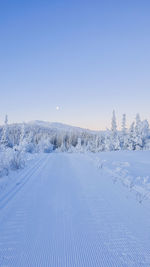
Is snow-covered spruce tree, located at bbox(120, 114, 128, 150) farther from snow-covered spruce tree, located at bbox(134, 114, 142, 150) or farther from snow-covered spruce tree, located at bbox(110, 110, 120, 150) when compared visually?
snow-covered spruce tree, located at bbox(134, 114, 142, 150)

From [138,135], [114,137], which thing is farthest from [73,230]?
[114,137]

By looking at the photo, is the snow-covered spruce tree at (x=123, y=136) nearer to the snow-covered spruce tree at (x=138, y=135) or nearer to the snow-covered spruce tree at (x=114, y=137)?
the snow-covered spruce tree at (x=114, y=137)

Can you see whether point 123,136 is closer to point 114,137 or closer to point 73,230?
point 114,137

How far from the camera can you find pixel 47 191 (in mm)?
6098

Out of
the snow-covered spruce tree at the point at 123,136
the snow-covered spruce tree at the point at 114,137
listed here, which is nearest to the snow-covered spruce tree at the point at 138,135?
the snow-covered spruce tree at the point at 123,136

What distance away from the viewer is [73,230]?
11.1 ft

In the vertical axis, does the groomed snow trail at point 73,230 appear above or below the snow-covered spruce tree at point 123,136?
below

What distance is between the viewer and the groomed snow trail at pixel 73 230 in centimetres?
261

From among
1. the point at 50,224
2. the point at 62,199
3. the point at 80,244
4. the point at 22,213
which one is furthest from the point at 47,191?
the point at 80,244

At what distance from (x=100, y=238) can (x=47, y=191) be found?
326 cm

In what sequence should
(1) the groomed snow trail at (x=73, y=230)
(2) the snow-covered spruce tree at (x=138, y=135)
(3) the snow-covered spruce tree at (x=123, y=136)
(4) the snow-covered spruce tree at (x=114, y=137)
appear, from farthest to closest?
(4) the snow-covered spruce tree at (x=114, y=137)
(3) the snow-covered spruce tree at (x=123, y=136)
(2) the snow-covered spruce tree at (x=138, y=135)
(1) the groomed snow trail at (x=73, y=230)

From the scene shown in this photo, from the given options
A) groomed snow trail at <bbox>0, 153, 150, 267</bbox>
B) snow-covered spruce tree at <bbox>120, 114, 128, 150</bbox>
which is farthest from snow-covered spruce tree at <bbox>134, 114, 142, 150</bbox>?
groomed snow trail at <bbox>0, 153, 150, 267</bbox>

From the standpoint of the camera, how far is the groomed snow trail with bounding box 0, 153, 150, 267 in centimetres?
261

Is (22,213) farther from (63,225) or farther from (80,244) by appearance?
(80,244)
